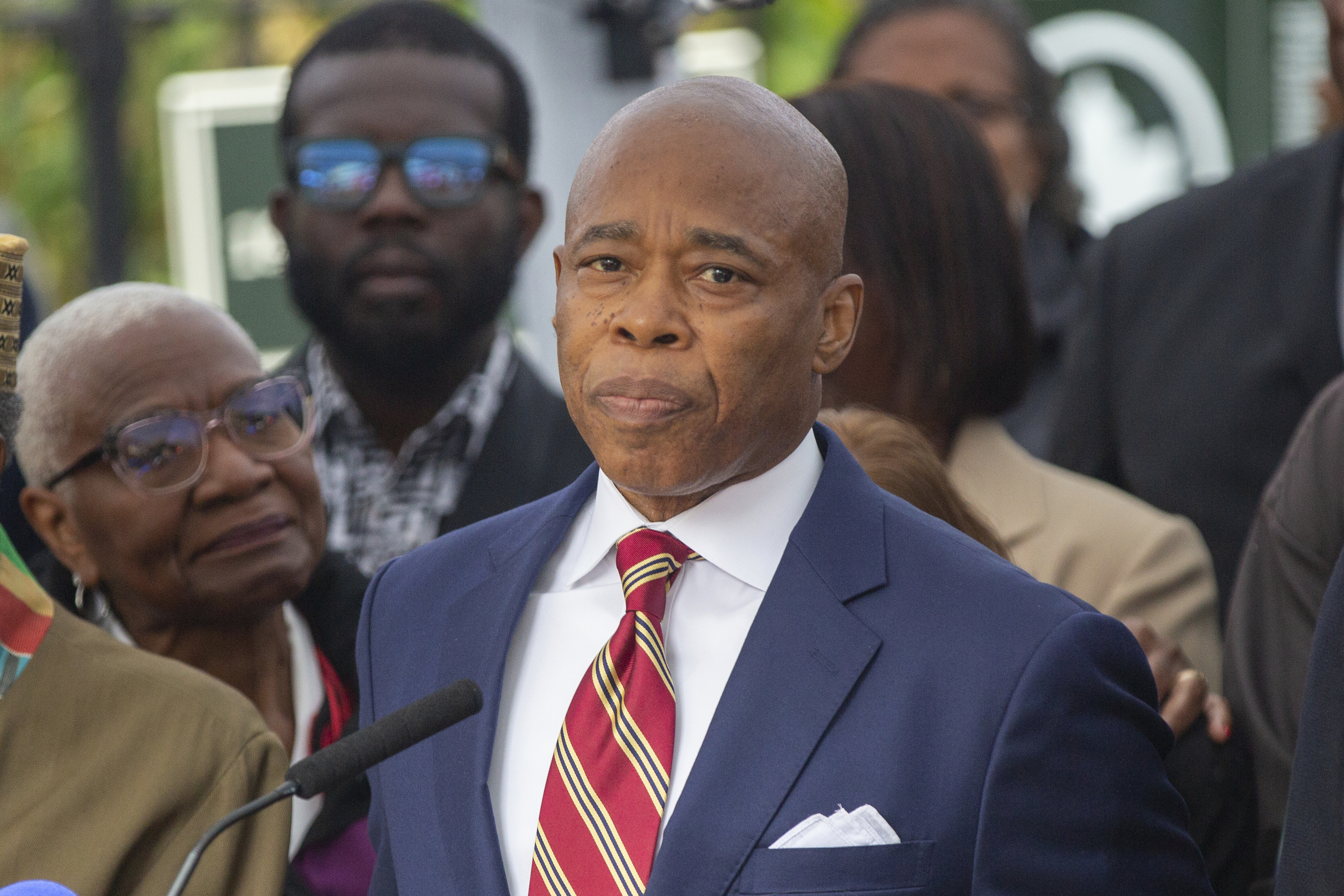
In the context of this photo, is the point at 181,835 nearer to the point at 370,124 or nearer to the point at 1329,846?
the point at 1329,846

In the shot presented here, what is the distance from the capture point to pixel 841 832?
184 centimetres

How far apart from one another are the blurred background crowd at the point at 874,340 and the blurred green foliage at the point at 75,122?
344 centimetres

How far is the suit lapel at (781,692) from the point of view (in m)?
1.86

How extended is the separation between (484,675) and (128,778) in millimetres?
667

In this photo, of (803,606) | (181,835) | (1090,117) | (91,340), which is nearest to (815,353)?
(803,606)

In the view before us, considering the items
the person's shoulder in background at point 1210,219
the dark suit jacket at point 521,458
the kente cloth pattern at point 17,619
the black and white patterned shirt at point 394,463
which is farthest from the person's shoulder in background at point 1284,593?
the kente cloth pattern at point 17,619

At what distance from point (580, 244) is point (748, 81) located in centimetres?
29

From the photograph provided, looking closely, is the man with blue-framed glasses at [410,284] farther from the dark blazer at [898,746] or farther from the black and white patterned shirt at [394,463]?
the dark blazer at [898,746]

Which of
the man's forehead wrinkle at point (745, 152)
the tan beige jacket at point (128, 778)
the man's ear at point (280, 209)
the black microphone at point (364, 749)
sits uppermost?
the man's forehead wrinkle at point (745, 152)

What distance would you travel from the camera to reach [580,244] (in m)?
1.97

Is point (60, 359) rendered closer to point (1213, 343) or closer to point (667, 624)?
point (667, 624)

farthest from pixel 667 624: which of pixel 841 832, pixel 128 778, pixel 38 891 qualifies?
pixel 128 778

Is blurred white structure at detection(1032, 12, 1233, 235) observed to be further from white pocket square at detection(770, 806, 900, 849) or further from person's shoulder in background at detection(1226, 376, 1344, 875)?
white pocket square at detection(770, 806, 900, 849)

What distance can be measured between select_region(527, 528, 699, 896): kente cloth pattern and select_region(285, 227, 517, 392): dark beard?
1.78 m
